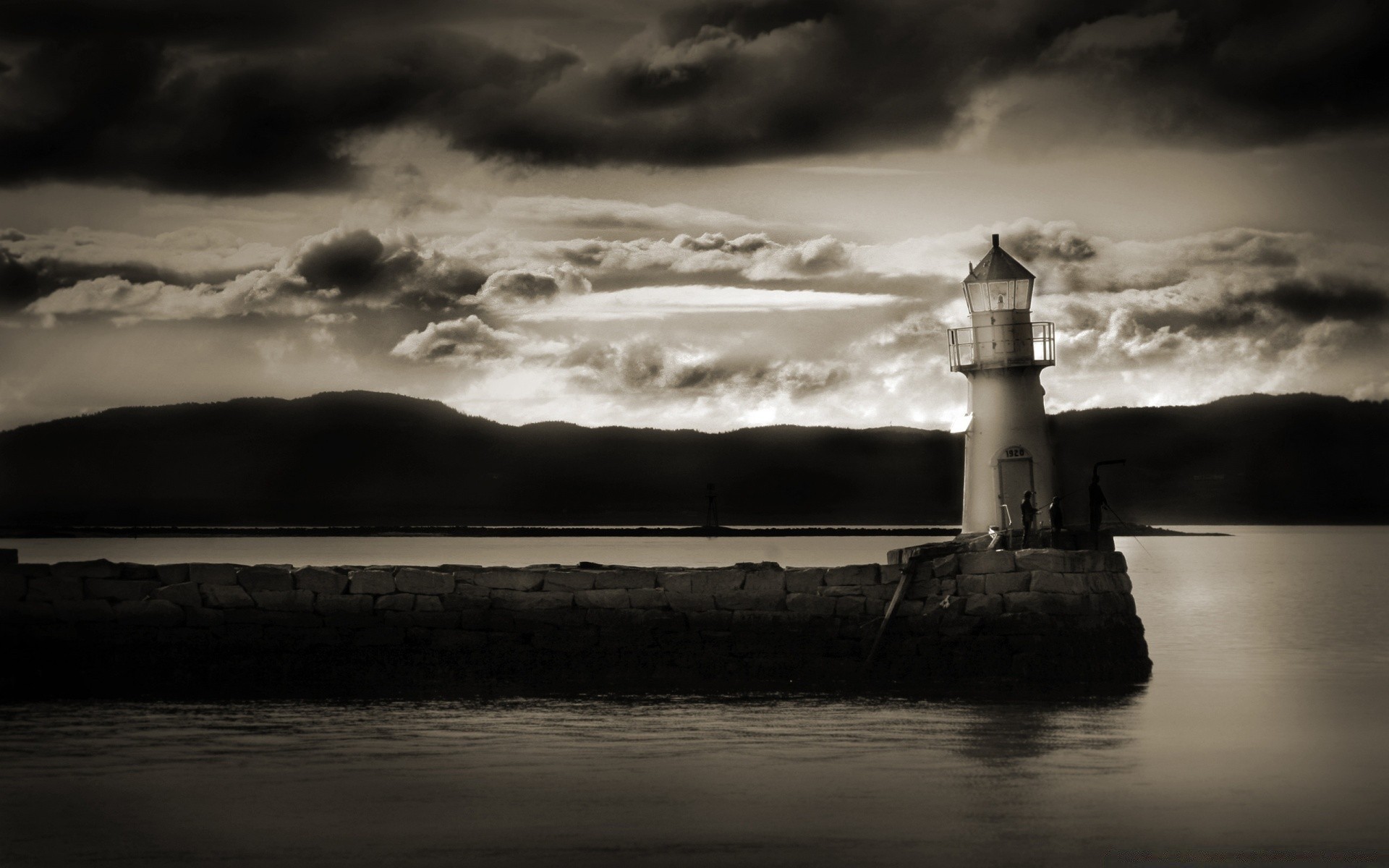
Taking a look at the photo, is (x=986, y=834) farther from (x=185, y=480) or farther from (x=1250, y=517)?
(x=1250, y=517)

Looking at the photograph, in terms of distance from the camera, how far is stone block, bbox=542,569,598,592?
15250mm

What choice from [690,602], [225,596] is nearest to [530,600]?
[690,602]

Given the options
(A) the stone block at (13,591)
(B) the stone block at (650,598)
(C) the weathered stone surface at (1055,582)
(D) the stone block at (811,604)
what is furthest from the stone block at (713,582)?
(A) the stone block at (13,591)

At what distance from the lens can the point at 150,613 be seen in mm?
15367

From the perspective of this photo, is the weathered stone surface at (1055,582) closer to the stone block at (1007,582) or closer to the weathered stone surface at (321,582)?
the stone block at (1007,582)

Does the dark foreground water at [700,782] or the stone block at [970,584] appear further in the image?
the stone block at [970,584]

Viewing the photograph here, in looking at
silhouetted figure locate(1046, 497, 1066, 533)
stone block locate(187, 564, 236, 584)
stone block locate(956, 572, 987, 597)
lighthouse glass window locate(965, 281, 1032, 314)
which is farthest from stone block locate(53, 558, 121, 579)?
lighthouse glass window locate(965, 281, 1032, 314)

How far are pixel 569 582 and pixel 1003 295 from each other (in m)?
7.69

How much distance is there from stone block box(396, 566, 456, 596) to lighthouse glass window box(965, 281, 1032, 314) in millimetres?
8317

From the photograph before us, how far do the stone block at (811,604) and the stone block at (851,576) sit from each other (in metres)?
0.19

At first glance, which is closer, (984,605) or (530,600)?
(984,605)

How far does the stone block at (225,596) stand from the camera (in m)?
15.3

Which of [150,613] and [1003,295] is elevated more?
[1003,295]

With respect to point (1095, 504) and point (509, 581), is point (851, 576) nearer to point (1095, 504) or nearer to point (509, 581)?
point (509, 581)
